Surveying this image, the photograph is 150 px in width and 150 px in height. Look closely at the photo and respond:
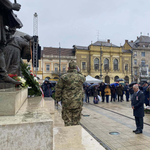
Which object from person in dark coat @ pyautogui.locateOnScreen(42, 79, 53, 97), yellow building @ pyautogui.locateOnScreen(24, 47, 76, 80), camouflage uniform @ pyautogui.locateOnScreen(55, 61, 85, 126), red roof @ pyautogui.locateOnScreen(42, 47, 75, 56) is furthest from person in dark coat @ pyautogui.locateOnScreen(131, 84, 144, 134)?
red roof @ pyautogui.locateOnScreen(42, 47, 75, 56)

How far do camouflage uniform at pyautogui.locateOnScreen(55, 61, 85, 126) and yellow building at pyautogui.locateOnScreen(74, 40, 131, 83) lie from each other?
39928 millimetres

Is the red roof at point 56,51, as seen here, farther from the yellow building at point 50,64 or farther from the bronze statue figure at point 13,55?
the bronze statue figure at point 13,55

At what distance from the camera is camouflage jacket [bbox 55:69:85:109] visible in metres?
4.20

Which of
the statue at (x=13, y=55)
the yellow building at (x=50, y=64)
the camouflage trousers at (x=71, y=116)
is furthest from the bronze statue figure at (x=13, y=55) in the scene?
the yellow building at (x=50, y=64)

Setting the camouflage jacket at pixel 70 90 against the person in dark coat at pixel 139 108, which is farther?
the person in dark coat at pixel 139 108

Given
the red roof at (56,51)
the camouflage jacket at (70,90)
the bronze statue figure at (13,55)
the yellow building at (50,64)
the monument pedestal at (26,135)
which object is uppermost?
the red roof at (56,51)

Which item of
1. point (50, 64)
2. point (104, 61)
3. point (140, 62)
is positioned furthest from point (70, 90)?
point (140, 62)

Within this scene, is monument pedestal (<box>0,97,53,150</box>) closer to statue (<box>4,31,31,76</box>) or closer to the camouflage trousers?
the camouflage trousers

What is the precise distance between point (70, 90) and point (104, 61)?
4382cm

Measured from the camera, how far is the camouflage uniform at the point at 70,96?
4199mm

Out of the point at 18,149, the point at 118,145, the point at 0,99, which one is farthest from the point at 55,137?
the point at 118,145

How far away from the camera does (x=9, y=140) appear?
71.9 inches

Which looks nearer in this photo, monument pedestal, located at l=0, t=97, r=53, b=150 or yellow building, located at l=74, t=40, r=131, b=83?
monument pedestal, located at l=0, t=97, r=53, b=150

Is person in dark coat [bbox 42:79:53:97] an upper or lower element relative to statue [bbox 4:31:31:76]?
lower
